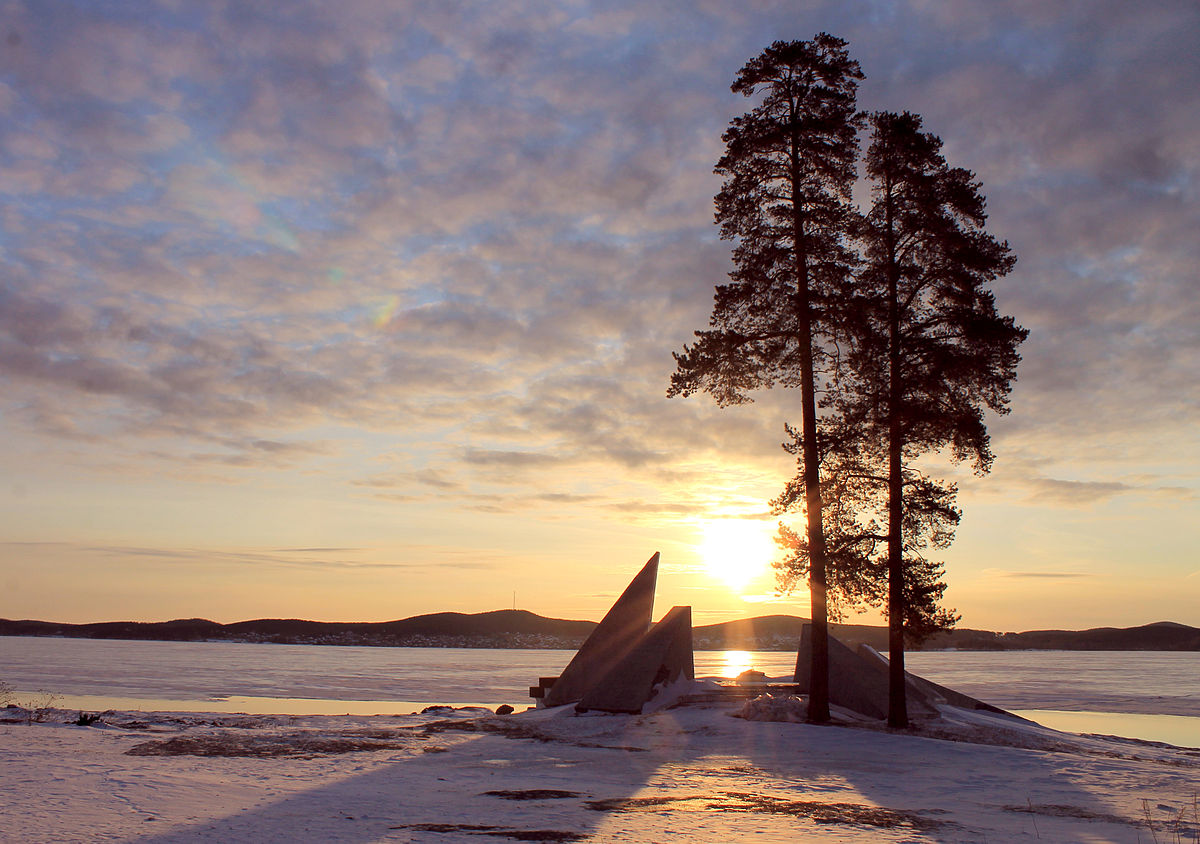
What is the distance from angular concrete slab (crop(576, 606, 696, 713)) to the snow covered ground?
2000mm

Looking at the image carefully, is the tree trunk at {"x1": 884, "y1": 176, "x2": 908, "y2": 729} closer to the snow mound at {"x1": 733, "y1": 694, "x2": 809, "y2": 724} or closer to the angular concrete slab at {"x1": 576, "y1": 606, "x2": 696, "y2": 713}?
the snow mound at {"x1": 733, "y1": 694, "x2": 809, "y2": 724}

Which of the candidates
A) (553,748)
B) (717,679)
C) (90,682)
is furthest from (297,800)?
(90,682)

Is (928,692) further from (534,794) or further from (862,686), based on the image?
(534,794)

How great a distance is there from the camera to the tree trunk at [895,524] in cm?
1912

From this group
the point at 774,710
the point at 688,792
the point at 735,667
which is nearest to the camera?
the point at 688,792

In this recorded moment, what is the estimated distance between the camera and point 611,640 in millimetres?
23766

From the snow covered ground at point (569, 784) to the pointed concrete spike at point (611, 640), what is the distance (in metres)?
4.22

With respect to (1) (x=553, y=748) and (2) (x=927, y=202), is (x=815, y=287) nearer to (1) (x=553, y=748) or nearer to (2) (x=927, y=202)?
(2) (x=927, y=202)

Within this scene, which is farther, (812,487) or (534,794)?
(812,487)

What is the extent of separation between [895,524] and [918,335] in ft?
14.8

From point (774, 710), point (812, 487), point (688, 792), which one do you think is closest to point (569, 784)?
point (688, 792)

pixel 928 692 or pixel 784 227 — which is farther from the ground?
pixel 784 227

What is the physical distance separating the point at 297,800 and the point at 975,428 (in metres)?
16.0

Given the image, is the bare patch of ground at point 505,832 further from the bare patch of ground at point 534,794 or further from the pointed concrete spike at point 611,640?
the pointed concrete spike at point 611,640
